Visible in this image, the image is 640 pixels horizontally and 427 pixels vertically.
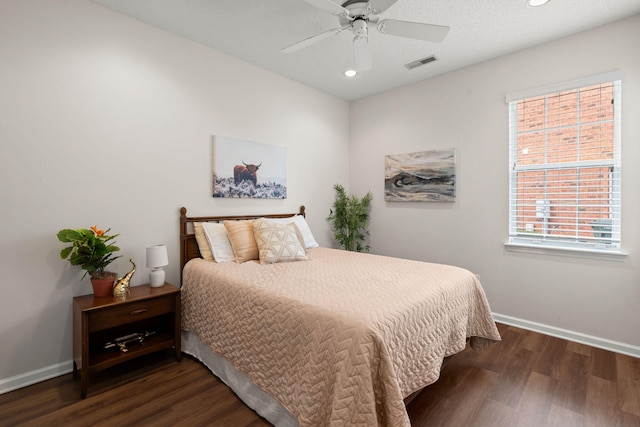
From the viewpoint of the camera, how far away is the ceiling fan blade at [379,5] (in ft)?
6.16

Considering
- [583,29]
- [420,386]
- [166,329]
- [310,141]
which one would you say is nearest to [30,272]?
[166,329]

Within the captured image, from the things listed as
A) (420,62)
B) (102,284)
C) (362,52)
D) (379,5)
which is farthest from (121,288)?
(420,62)

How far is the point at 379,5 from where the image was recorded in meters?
1.93

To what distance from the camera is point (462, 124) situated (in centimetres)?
345

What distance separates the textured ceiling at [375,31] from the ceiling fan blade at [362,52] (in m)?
0.38

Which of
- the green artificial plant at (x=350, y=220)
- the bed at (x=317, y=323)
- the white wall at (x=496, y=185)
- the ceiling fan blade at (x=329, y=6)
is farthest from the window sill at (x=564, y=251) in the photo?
the ceiling fan blade at (x=329, y=6)

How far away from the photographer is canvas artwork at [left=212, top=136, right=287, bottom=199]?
3.08 meters

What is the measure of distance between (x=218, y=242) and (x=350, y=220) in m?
2.00

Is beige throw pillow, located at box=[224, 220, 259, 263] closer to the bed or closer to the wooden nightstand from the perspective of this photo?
the bed

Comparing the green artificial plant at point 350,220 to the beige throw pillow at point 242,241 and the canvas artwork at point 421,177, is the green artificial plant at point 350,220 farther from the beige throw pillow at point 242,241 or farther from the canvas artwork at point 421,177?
the beige throw pillow at point 242,241

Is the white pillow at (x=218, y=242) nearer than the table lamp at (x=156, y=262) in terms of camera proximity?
No

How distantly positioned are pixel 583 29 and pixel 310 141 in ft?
9.34

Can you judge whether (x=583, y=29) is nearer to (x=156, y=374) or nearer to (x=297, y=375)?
(x=297, y=375)

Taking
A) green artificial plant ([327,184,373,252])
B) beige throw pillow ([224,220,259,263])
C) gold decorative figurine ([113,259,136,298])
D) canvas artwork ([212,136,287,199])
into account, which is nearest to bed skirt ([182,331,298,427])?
gold decorative figurine ([113,259,136,298])
